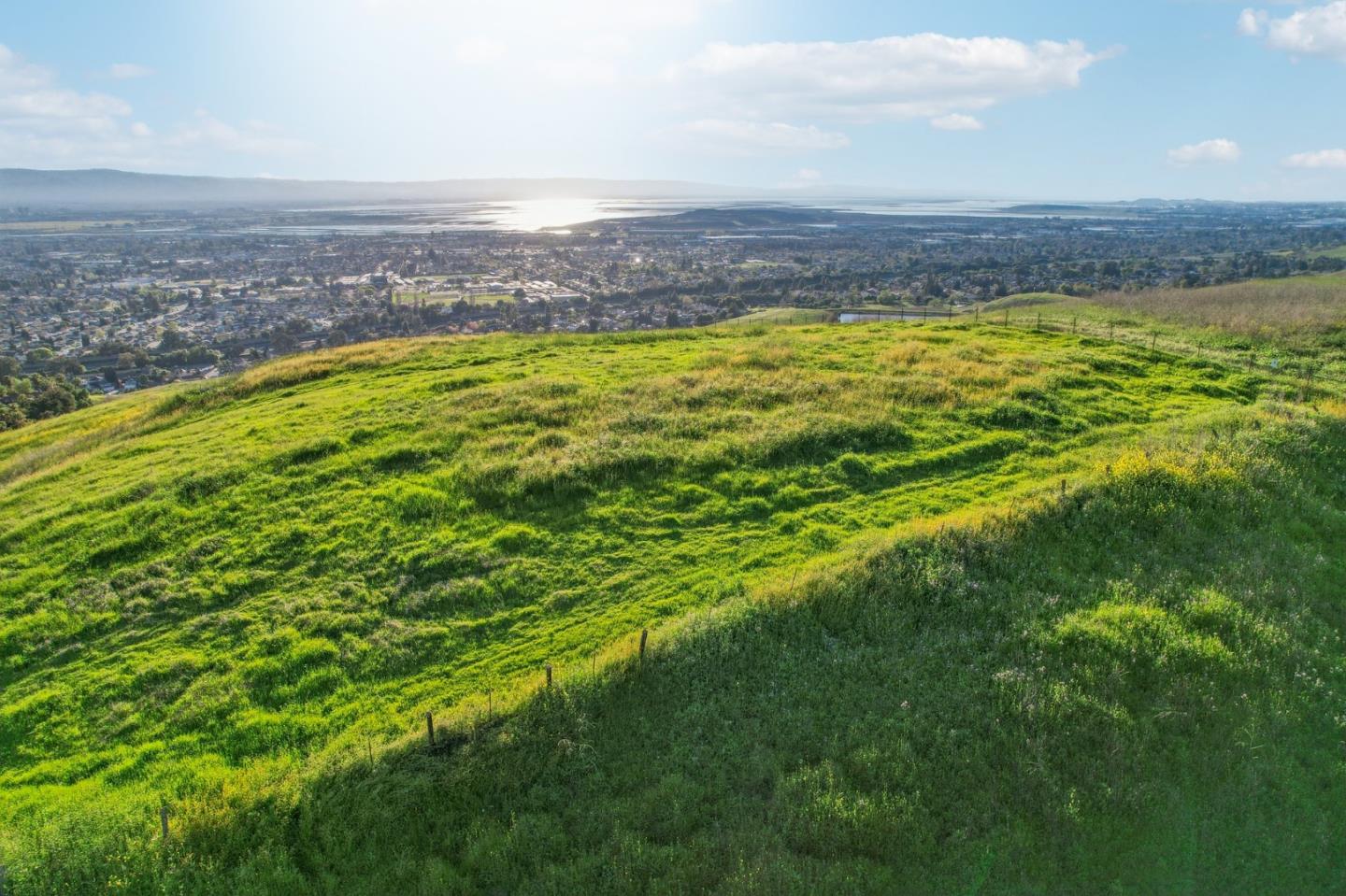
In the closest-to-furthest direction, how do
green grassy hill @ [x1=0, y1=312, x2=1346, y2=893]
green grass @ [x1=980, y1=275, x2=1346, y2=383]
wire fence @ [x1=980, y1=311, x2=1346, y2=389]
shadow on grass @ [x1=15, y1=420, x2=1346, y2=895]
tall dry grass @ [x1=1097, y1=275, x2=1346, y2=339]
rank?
shadow on grass @ [x1=15, y1=420, x2=1346, y2=895]
green grassy hill @ [x1=0, y1=312, x2=1346, y2=893]
wire fence @ [x1=980, y1=311, x2=1346, y2=389]
green grass @ [x1=980, y1=275, x2=1346, y2=383]
tall dry grass @ [x1=1097, y1=275, x2=1346, y2=339]

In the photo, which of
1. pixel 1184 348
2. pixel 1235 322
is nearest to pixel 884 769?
pixel 1184 348

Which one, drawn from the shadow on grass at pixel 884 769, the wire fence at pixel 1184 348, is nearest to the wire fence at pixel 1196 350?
the wire fence at pixel 1184 348

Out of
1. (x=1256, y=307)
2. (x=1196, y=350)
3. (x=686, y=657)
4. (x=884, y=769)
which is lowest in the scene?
(x=884, y=769)

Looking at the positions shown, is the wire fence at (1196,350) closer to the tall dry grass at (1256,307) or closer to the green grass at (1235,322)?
the green grass at (1235,322)

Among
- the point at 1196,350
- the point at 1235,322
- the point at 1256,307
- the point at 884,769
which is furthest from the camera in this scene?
the point at 1256,307

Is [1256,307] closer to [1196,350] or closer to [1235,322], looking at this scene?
[1235,322]

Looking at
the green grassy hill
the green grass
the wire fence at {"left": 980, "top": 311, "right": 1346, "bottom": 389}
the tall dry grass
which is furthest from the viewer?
the tall dry grass

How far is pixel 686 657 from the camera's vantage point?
10742 millimetres

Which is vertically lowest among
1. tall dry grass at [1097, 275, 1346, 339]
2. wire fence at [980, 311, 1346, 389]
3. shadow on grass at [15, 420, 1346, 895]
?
shadow on grass at [15, 420, 1346, 895]

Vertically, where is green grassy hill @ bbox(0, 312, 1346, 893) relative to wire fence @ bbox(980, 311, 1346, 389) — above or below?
below

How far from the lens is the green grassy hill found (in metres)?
8.01

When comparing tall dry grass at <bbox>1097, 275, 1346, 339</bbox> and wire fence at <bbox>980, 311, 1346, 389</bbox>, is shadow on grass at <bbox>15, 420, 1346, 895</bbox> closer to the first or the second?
wire fence at <bbox>980, 311, 1346, 389</bbox>

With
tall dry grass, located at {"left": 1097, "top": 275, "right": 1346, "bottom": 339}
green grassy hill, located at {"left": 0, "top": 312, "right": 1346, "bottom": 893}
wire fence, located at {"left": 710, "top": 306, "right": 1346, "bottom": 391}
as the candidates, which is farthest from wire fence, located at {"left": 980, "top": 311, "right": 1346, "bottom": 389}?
green grassy hill, located at {"left": 0, "top": 312, "right": 1346, "bottom": 893}

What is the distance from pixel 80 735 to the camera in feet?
32.7
